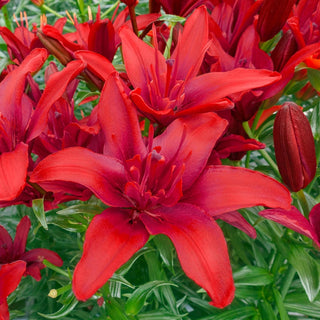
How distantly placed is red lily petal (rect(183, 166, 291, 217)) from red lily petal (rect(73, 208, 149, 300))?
8cm

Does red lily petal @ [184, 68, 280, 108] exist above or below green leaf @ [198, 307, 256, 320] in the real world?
above

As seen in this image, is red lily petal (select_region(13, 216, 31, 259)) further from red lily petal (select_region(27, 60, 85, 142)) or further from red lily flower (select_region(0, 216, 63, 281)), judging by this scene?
red lily petal (select_region(27, 60, 85, 142))

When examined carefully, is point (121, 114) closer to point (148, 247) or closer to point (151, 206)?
point (151, 206)

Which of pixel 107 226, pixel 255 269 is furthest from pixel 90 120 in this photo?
pixel 255 269

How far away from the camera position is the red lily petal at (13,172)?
0.40 m

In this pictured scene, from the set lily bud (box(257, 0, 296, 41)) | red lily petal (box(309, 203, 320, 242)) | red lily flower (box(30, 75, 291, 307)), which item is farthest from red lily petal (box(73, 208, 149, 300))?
lily bud (box(257, 0, 296, 41))

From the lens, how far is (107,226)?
43 centimetres

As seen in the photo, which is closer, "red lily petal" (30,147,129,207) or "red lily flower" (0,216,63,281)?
"red lily petal" (30,147,129,207)

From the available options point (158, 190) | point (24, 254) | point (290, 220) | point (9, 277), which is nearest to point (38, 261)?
point (24, 254)

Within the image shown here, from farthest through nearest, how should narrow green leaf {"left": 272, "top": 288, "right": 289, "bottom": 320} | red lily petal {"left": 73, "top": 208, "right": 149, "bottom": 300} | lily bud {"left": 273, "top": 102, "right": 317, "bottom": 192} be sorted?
narrow green leaf {"left": 272, "top": 288, "right": 289, "bottom": 320} → lily bud {"left": 273, "top": 102, "right": 317, "bottom": 192} → red lily petal {"left": 73, "top": 208, "right": 149, "bottom": 300}

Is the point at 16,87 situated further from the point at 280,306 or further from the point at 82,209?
the point at 280,306

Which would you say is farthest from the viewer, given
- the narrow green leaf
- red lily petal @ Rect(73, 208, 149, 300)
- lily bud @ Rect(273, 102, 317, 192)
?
the narrow green leaf

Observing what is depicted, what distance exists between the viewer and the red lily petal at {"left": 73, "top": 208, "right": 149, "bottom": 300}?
0.38m

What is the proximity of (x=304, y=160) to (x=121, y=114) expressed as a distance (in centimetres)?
23
